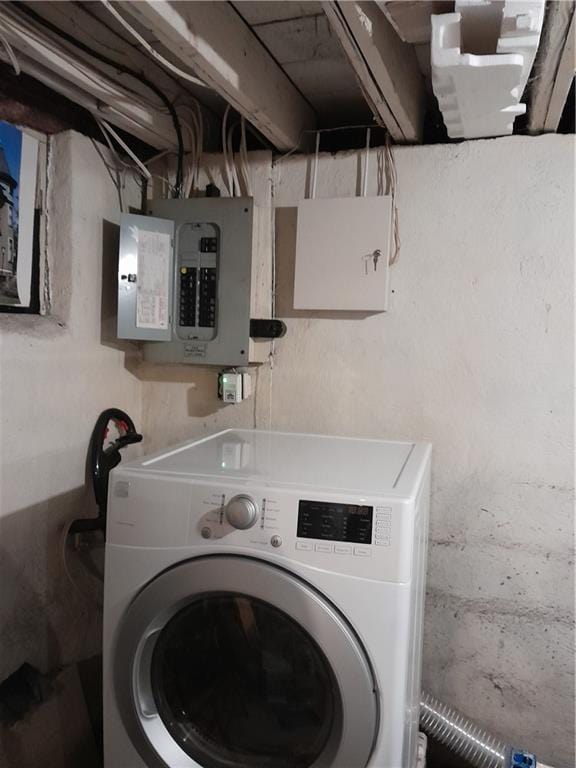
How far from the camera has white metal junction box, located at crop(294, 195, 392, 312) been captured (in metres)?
1.51

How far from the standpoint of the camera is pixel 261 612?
3.46 ft

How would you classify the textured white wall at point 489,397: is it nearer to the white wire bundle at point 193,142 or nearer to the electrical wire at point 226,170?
the electrical wire at point 226,170

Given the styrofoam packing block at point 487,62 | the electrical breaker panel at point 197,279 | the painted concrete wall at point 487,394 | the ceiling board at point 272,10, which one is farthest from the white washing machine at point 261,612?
the ceiling board at point 272,10

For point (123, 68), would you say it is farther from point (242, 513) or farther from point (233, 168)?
point (242, 513)

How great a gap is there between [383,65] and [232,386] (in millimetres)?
906

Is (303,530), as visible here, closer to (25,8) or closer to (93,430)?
(93,430)

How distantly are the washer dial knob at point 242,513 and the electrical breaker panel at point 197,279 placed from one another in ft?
2.12

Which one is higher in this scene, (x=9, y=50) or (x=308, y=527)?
(x=9, y=50)

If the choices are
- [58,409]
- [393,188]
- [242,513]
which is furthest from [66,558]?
[393,188]

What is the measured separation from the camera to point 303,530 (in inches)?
38.8

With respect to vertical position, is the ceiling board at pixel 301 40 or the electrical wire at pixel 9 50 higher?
the ceiling board at pixel 301 40

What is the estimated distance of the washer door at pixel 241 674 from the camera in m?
0.96

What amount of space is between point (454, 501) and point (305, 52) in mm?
1236

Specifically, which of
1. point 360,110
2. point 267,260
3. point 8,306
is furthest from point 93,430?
point 360,110
